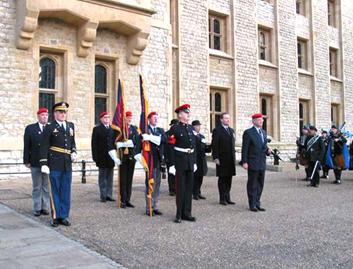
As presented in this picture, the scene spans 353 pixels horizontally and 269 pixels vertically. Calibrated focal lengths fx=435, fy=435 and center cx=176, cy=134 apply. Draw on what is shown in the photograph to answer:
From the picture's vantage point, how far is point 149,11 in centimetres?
1432

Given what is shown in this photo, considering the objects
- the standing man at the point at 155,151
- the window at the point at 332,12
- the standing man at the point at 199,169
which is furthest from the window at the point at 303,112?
the standing man at the point at 155,151

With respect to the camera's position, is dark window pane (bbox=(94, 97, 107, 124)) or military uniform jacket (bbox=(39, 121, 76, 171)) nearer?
military uniform jacket (bbox=(39, 121, 76, 171))

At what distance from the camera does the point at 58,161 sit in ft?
22.5

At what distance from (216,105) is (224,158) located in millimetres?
10312

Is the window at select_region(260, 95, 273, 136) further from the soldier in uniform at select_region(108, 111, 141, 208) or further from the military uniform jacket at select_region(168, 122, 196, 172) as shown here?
the military uniform jacket at select_region(168, 122, 196, 172)

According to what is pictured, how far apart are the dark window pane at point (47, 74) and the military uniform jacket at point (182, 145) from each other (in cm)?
707

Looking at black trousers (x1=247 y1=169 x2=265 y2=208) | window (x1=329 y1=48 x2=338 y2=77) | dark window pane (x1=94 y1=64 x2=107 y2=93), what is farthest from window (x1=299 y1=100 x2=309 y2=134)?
black trousers (x1=247 y1=169 x2=265 y2=208)

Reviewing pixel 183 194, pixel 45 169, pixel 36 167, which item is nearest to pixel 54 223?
pixel 45 169

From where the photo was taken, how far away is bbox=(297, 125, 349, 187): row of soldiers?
12.3m

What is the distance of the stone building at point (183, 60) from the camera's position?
12359 millimetres

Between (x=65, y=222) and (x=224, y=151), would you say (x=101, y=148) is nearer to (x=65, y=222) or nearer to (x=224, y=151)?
(x=224, y=151)

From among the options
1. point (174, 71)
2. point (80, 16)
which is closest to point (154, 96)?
point (174, 71)

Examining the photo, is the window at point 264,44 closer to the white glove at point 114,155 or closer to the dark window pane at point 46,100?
the dark window pane at point 46,100

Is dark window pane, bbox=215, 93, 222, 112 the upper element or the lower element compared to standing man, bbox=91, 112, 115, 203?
upper
